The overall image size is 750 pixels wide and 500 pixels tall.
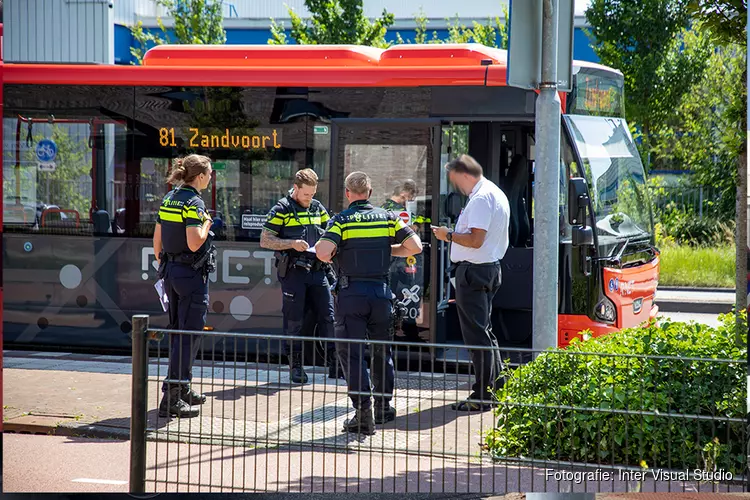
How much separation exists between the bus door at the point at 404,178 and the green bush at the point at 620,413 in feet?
11.2

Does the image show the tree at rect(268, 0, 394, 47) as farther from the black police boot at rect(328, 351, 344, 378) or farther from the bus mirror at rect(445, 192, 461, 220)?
the black police boot at rect(328, 351, 344, 378)

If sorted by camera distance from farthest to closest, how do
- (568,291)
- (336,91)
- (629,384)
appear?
(336,91)
(568,291)
(629,384)

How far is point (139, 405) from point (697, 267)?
47.6 feet

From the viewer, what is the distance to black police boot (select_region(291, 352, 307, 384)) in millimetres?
4973

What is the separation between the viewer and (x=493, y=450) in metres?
4.89

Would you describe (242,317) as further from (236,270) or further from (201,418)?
(201,418)

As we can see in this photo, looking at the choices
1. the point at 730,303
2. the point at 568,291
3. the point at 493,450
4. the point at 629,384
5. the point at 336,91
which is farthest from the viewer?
the point at 730,303

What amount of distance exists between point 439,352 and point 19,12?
768 cm

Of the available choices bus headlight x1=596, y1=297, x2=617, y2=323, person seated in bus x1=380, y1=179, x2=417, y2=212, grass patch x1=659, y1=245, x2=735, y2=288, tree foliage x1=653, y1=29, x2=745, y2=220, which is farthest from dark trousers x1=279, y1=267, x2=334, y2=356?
tree foliage x1=653, y1=29, x2=745, y2=220

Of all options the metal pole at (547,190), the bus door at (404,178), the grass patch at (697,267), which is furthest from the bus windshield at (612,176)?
the grass patch at (697,267)

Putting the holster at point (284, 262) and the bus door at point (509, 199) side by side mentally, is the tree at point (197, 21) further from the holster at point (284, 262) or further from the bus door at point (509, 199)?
the holster at point (284, 262)

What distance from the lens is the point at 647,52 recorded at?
1764 cm

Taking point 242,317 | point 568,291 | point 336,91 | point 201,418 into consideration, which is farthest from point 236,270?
point 201,418

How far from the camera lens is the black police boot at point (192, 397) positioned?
5.06 m
